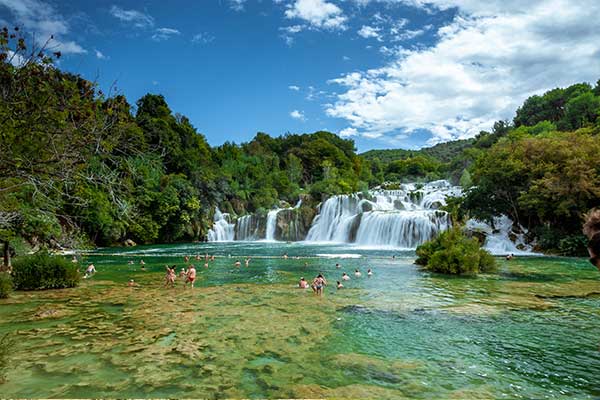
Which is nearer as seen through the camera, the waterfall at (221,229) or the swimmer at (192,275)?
the swimmer at (192,275)

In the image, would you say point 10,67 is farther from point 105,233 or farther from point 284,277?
point 105,233

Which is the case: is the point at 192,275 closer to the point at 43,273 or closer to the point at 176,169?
the point at 43,273

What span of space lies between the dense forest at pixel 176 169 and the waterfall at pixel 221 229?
1.18m

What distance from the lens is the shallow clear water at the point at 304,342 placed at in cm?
539

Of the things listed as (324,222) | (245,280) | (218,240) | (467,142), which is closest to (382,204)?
(324,222)

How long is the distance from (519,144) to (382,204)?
1823 cm

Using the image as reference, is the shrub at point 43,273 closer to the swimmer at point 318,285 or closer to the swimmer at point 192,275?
the swimmer at point 192,275

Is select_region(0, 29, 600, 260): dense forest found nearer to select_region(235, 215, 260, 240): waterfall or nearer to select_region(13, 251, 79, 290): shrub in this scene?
select_region(13, 251, 79, 290): shrub

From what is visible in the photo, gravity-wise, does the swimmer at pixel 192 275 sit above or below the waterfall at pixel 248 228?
below

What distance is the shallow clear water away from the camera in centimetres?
539

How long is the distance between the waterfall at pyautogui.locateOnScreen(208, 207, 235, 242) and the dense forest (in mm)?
1180

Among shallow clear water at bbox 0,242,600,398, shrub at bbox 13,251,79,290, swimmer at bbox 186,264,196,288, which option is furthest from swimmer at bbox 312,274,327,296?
shrub at bbox 13,251,79,290

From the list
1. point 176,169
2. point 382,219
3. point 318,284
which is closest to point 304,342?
point 318,284

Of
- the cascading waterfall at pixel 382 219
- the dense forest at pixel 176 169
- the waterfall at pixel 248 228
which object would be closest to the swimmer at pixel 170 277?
the dense forest at pixel 176 169
